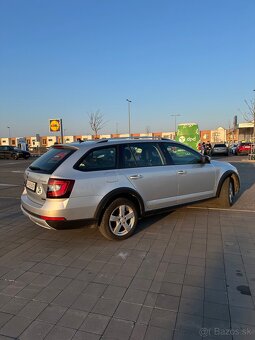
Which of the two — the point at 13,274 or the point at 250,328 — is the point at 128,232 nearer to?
the point at 13,274

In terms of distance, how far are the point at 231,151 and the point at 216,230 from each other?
34.8 meters

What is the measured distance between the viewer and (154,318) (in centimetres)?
274

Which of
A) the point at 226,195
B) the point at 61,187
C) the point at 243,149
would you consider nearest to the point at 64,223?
the point at 61,187

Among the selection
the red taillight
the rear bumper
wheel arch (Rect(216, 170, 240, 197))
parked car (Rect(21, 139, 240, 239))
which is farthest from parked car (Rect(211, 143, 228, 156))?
the red taillight

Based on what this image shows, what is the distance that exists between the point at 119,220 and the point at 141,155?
1225 mm

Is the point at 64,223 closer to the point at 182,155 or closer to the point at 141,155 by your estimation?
the point at 141,155

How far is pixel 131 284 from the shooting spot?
3.38 meters

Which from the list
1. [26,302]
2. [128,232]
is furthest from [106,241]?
[26,302]

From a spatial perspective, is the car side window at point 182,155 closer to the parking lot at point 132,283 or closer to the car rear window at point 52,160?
the parking lot at point 132,283

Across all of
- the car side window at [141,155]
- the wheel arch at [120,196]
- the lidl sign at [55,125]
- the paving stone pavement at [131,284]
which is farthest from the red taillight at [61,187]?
the lidl sign at [55,125]

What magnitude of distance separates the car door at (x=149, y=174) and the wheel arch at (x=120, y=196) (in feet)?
0.35

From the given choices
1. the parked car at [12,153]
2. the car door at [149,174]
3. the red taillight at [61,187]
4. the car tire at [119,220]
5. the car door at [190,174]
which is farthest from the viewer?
the parked car at [12,153]

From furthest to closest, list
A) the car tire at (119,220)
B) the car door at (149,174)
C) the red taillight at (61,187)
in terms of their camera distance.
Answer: the car door at (149,174)
the car tire at (119,220)
the red taillight at (61,187)

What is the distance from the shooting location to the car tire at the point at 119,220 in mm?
4602
